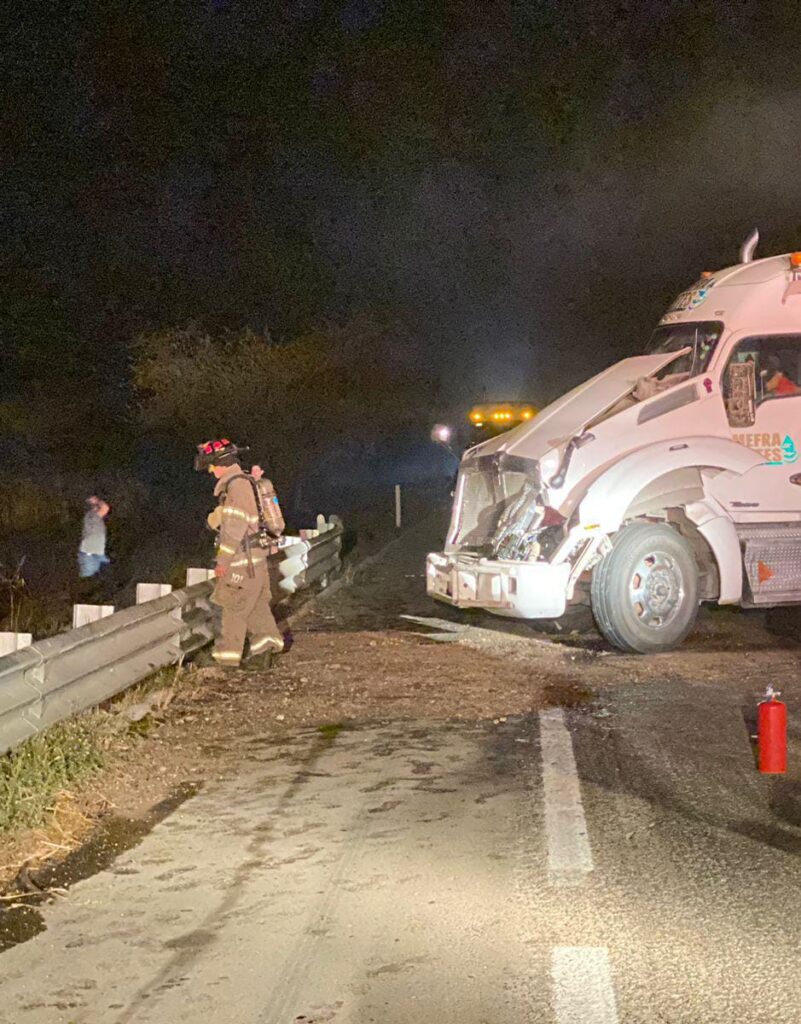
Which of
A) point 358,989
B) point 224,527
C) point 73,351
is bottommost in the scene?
point 358,989

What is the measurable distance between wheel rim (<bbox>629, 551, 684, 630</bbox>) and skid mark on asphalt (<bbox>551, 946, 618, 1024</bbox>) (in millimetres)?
6476

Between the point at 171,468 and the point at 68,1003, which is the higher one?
the point at 171,468

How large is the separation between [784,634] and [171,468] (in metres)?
23.3

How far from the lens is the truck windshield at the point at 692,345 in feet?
37.0

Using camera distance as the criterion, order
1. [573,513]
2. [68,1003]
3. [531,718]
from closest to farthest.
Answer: [68,1003] < [531,718] < [573,513]

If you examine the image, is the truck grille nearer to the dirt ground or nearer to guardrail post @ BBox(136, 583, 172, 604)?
the dirt ground

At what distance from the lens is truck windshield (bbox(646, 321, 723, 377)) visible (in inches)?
444

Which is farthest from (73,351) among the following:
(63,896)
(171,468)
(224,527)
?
(63,896)

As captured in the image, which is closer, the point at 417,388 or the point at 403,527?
the point at 403,527

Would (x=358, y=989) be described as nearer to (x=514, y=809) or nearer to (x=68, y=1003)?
(x=68, y=1003)

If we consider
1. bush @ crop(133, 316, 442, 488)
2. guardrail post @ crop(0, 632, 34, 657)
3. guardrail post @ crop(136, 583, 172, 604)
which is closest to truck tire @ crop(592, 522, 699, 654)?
guardrail post @ crop(136, 583, 172, 604)

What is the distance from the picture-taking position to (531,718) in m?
8.55

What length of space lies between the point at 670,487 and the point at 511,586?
1647mm

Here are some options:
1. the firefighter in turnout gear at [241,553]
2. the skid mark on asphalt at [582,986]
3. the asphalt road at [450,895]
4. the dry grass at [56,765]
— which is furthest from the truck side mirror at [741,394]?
the skid mark on asphalt at [582,986]
